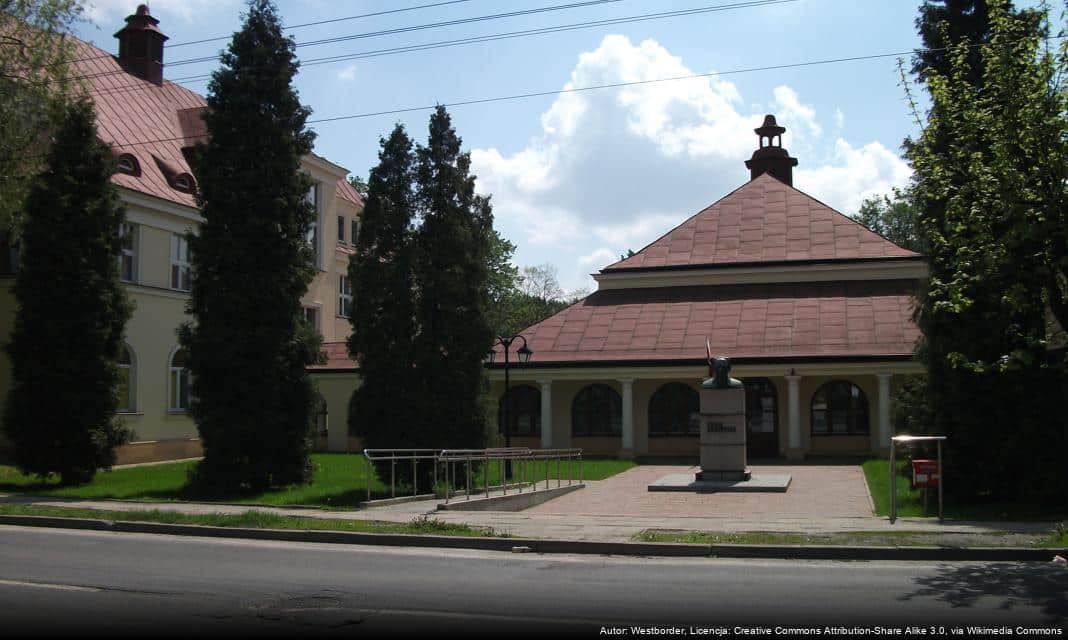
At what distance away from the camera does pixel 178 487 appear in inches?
785

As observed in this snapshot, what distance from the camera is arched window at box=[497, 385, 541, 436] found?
112 ft

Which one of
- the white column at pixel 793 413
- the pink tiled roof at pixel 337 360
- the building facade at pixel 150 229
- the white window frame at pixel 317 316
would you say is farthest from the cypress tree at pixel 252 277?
the white window frame at pixel 317 316

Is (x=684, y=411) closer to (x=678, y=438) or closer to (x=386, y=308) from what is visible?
(x=678, y=438)

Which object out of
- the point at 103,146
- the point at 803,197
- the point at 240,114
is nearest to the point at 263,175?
the point at 240,114

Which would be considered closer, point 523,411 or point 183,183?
point 183,183

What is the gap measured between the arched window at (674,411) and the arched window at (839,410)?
4.07 metres

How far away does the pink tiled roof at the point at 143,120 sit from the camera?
30969mm

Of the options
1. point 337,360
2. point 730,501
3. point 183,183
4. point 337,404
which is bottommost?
point 730,501

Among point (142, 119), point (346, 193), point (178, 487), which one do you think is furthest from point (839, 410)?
point (142, 119)

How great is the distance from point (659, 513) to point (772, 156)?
3462 centimetres

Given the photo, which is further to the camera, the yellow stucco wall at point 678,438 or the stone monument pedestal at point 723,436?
the yellow stucco wall at point 678,438

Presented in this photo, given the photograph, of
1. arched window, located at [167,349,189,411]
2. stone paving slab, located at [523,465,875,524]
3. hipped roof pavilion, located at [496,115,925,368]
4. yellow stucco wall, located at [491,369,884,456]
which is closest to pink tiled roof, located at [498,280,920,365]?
hipped roof pavilion, located at [496,115,925,368]

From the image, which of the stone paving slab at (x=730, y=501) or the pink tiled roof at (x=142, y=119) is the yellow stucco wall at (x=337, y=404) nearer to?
the pink tiled roof at (x=142, y=119)

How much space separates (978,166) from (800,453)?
18570 millimetres
